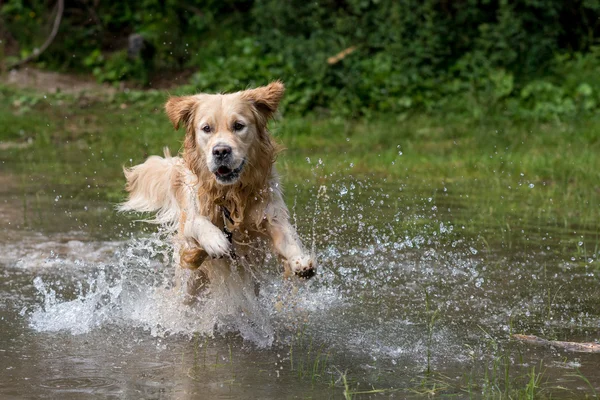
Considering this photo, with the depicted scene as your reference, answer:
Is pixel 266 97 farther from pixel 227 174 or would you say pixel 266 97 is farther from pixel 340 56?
pixel 340 56

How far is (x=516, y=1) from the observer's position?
14742 mm

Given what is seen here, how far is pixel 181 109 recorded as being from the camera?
5758 millimetres

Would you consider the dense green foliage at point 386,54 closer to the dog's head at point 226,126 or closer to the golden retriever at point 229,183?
the dog's head at point 226,126

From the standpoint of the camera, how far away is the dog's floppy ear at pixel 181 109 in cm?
577

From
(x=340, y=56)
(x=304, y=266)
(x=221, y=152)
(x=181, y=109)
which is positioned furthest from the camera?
(x=340, y=56)

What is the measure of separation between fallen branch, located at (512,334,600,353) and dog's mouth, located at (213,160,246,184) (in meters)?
1.78

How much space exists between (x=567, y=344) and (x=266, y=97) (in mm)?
2245

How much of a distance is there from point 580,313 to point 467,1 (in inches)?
402

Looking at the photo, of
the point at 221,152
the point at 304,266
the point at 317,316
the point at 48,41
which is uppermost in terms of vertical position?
the point at 48,41

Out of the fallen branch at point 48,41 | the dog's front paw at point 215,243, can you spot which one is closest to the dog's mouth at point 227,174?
the dog's front paw at point 215,243

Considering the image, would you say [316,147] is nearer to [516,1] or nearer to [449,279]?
[516,1]

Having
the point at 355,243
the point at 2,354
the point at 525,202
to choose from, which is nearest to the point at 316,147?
the point at 525,202

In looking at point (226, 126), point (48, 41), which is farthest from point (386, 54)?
point (226, 126)

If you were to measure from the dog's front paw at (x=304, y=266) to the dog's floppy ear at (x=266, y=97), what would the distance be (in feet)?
3.75
